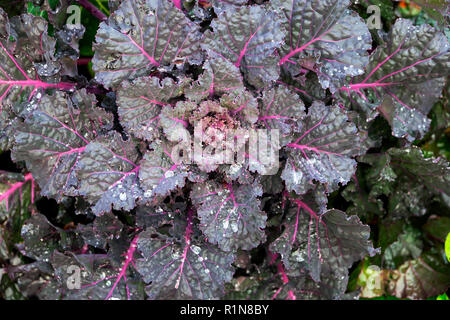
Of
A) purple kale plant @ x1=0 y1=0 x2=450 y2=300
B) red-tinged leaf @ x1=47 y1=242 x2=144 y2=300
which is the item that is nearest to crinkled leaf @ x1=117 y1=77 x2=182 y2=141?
purple kale plant @ x1=0 y1=0 x2=450 y2=300

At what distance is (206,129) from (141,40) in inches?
13.8

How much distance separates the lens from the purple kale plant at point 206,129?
1.36m

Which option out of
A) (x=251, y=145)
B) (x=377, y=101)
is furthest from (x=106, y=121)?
(x=377, y=101)

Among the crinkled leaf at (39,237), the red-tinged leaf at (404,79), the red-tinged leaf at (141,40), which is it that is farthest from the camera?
the crinkled leaf at (39,237)

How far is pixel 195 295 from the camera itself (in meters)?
1.42

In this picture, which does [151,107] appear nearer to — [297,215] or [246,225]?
[246,225]

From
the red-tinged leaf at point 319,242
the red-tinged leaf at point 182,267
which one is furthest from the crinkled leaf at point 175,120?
the red-tinged leaf at point 319,242

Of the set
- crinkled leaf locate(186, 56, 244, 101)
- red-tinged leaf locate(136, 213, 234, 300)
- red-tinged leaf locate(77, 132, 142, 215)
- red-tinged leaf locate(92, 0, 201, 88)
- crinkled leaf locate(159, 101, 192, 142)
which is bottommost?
red-tinged leaf locate(136, 213, 234, 300)

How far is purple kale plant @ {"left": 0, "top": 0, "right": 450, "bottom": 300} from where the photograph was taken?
136 cm

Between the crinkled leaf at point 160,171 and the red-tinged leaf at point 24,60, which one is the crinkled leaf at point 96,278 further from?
the red-tinged leaf at point 24,60

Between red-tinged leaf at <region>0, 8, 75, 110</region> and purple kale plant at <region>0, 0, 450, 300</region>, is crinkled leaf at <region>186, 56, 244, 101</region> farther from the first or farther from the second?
red-tinged leaf at <region>0, 8, 75, 110</region>

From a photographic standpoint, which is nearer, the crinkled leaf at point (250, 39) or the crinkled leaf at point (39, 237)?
the crinkled leaf at point (250, 39)

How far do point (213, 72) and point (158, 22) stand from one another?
0.77ft

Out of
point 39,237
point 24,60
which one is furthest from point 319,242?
point 24,60
